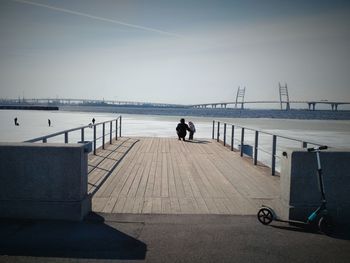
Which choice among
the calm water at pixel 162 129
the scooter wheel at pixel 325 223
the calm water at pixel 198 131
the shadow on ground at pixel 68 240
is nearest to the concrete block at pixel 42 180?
the shadow on ground at pixel 68 240

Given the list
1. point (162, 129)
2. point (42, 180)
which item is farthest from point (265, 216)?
point (162, 129)

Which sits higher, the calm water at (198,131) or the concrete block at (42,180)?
the concrete block at (42,180)

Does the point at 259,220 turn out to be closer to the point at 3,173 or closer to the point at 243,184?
the point at 243,184

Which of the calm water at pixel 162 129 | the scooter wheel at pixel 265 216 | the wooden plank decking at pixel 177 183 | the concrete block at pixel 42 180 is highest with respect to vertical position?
the concrete block at pixel 42 180

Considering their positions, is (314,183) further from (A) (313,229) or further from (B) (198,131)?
(B) (198,131)

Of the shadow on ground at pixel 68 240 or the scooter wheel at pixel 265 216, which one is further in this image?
the scooter wheel at pixel 265 216

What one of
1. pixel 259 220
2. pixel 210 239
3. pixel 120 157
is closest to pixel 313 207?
pixel 259 220

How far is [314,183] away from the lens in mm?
4895

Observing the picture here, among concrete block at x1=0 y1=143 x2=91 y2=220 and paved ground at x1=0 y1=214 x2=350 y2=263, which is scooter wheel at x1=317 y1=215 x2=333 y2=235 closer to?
paved ground at x1=0 y1=214 x2=350 y2=263

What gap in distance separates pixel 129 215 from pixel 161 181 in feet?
7.78

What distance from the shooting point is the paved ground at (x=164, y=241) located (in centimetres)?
384

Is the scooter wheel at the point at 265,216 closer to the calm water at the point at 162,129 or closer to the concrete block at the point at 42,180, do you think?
the concrete block at the point at 42,180

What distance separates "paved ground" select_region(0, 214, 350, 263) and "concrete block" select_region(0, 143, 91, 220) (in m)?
0.19

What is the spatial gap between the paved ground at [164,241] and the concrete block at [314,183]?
0.33 m
